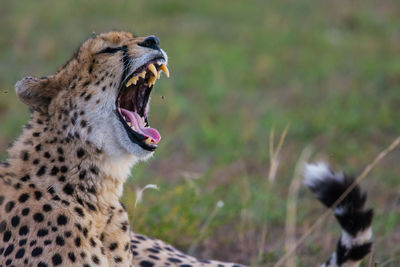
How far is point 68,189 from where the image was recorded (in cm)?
192

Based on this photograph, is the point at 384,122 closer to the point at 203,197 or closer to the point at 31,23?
the point at 203,197

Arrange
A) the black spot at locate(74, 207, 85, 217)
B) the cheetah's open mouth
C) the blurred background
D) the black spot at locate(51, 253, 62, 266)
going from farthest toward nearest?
the blurred background
the cheetah's open mouth
the black spot at locate(74, 207, 85, 217)
the black spot at locate(51, 253, 62, 266)

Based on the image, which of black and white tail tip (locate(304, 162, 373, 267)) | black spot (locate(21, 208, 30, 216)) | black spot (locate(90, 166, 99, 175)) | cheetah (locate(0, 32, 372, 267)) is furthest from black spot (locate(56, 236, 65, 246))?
black and white tail tip (locate(304, 162, 373, 267))

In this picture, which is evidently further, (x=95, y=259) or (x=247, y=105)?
(x=247, y=105)

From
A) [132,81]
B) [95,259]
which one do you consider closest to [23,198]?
[95,259]

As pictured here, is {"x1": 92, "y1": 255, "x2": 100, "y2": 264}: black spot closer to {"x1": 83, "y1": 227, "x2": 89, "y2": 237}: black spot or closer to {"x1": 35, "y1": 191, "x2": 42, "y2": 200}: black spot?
{"x1": 83, "y1": 227, "x2": 89, "y2": 237}: black spot

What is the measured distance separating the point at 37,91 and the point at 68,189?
32cm

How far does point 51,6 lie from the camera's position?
271 inches

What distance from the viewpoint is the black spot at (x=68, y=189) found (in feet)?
6.28

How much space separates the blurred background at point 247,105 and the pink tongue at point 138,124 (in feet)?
0.98

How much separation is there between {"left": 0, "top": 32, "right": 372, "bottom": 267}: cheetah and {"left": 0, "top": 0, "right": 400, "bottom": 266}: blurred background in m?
0.28

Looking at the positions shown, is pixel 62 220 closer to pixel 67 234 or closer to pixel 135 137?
pixel 67 234

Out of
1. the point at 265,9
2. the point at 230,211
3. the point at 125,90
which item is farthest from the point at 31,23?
the point at 125,90

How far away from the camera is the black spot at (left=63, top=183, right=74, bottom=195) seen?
1.91 metres
